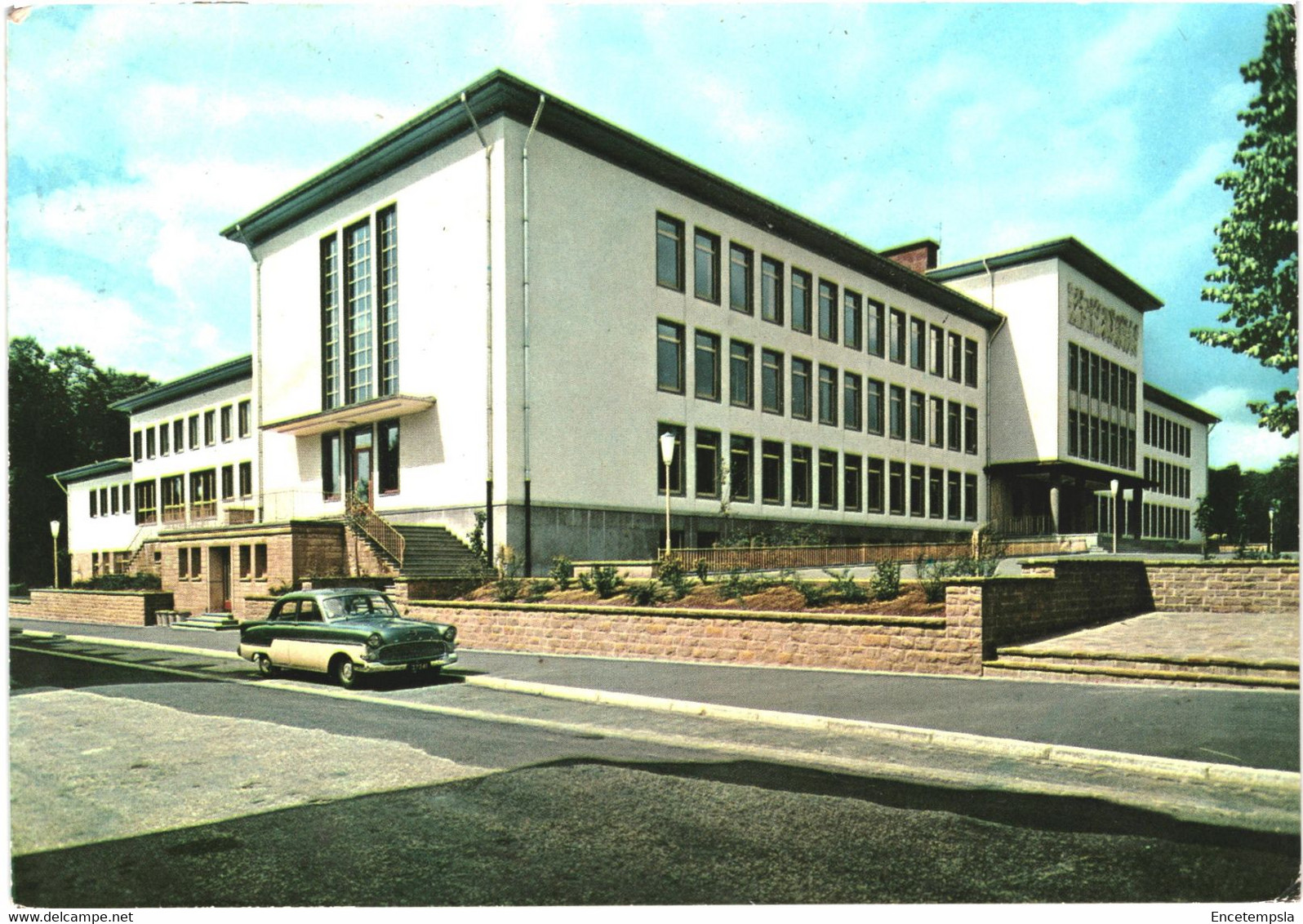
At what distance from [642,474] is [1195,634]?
1938cm

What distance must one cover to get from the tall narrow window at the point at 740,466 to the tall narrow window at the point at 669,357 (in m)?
3.85

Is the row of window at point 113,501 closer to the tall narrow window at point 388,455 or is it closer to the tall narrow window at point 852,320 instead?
the tall narrow window at point 388,455

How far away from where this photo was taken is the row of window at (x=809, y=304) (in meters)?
32.1

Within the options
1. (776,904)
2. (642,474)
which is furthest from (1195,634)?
(642,474)

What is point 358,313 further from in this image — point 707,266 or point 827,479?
point 827,479

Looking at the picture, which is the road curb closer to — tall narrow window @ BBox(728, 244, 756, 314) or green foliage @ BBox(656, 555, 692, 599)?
green foliage @ BBox(656, 555, 692, 599)

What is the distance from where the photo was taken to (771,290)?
36.6m

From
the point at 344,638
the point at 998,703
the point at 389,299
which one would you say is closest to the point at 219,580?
the point at 389,299

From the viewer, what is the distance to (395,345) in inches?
1219

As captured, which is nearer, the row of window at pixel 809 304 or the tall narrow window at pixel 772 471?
the row of window at pixel 809 304

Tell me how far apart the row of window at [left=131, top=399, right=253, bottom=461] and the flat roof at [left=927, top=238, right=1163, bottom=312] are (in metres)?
36.6

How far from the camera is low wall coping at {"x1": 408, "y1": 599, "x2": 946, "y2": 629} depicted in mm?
12719

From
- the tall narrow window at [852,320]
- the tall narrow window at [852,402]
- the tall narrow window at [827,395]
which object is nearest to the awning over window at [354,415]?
the tall narrow window at [827,395]

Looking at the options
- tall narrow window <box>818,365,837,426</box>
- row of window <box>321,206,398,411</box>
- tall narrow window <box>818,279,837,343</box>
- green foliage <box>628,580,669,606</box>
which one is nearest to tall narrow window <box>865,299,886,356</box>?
tall narrow window <box>818,279,837,343</box>
